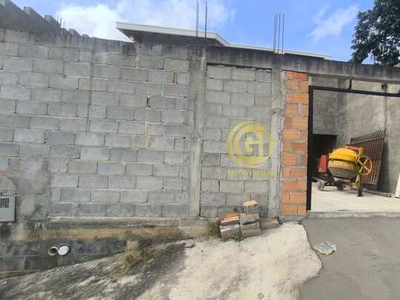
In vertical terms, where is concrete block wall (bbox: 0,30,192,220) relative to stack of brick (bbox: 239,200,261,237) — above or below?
above

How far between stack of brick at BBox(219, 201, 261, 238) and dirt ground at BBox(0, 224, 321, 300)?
0.10 m

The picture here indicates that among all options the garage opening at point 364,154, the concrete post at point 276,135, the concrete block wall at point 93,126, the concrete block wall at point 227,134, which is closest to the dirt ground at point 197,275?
the concrete post at point 276,135

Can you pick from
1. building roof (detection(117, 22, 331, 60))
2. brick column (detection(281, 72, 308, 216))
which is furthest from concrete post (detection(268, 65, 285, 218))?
building roof (detection(117, 22, 331, 60))

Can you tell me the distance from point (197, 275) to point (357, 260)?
1893 mm

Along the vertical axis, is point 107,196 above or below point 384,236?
above

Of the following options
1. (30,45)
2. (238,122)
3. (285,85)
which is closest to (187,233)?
(238,122)

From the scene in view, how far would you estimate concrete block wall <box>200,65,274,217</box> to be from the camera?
4.67 m

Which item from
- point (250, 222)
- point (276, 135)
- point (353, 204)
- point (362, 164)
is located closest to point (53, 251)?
point (250, 222)

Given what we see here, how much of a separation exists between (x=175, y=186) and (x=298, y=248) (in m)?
1.75

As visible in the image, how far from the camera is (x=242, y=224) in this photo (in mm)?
4445

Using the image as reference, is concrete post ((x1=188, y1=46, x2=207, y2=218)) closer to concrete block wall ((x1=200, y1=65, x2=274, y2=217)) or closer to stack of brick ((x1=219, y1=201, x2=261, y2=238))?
concrete block wall ((x1=200, y1=65, x2=274, y2=217))

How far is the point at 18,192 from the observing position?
174 inches

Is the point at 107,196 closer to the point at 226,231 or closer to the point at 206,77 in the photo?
the point at 226,231

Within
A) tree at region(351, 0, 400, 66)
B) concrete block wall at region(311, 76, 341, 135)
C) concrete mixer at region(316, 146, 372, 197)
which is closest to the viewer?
concrete mixer at region(316, 146, 372, 197)
